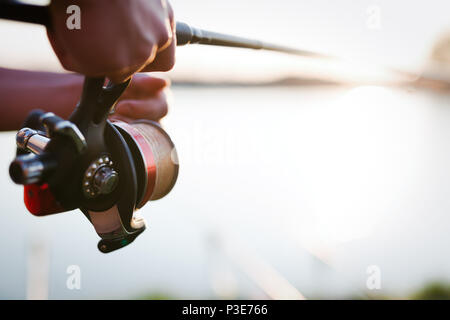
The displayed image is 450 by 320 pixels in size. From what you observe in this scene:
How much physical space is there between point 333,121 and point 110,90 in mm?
7798

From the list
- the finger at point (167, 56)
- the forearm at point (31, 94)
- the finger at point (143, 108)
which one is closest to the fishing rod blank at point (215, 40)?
the finger at point (167, 56)

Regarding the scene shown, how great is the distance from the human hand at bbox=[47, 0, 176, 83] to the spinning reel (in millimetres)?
78

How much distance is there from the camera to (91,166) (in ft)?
1.63

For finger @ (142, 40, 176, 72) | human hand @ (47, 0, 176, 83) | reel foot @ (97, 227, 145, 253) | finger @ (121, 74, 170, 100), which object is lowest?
reel foot @ (97, 227, 145, 253)

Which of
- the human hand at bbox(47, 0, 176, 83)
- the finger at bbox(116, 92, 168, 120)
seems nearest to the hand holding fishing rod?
the human hand at bbox(47, 0, 176, 83)

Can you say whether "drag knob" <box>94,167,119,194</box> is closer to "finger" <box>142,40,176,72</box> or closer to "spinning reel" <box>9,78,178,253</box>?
"spinning reel" <box>9,78,178,253</box>

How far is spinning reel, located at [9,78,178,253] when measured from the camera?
1.48 ft

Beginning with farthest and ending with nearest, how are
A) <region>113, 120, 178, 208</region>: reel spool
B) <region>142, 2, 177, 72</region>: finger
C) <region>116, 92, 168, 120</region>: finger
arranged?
<region>116, 92, 168, 120</region>: finger, <region>113, 120, 178, 208</region>: reel spool, <region>142, 2, 177, 72</region>: finger

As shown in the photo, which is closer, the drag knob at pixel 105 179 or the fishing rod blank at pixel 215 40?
the drag knob at pixel 105 179

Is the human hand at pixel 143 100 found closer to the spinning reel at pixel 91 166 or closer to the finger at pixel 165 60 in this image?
the spinning reel at pixel 91 166

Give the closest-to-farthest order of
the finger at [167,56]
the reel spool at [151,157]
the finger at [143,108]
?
the finger at [167,56] < the reel spool at [151,157] < the finger at [143,108]

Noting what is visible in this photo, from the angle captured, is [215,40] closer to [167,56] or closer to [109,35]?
[167,56]

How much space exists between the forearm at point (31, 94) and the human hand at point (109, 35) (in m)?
0.54

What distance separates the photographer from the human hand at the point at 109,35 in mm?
377
